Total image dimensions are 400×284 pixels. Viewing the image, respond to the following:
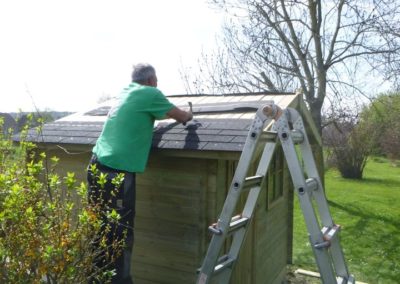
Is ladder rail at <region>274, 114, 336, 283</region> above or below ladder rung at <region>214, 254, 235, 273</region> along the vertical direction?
above

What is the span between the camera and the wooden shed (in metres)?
4.14

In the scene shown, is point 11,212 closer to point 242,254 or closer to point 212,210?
point 212,210

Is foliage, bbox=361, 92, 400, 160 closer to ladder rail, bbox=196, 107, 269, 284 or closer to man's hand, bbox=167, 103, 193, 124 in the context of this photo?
man's hand, bbox=167, 103, 193, 124

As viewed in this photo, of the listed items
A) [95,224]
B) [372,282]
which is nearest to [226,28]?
[372,282]

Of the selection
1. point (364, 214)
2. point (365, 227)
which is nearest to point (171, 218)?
point (365, 227)

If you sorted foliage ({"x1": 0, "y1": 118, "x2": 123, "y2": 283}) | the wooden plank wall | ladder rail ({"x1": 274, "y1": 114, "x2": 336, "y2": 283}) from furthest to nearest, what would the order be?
the wooden plank wall
ladder rail ({"x1": 274, "y1": 114, "x2": 336, "y2": 283})
foliage ({"x1": 0, "y1": 118, "x2": 123, "y2": 283})

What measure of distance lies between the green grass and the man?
18.2ft

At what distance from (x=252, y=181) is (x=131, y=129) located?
4.33 ft

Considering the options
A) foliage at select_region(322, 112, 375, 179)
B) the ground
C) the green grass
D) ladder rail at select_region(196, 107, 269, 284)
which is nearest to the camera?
ladder rail at select_region(196, 107, 269, 284)

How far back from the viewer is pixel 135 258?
4.71m

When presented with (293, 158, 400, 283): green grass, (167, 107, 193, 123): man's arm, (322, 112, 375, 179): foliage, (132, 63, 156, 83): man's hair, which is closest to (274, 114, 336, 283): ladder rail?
(167, 107, 193, 123): man's arm

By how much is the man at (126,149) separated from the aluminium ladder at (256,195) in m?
1.01

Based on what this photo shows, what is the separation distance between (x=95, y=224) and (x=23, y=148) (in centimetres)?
130

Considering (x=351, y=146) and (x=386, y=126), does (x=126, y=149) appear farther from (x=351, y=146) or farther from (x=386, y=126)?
(x=386, y=126)
